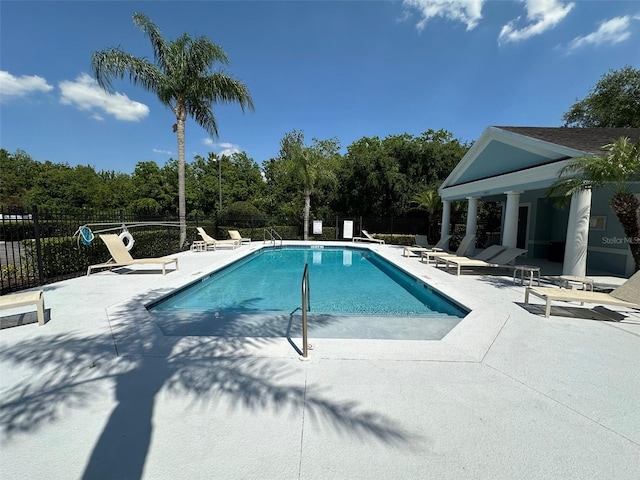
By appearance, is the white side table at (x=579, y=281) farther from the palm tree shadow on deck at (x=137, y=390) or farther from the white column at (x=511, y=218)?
the palm tree shadow on deck at (x=137, y=390)

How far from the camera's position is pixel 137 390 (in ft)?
8.82

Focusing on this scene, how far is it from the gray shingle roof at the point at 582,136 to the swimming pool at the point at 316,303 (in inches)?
227

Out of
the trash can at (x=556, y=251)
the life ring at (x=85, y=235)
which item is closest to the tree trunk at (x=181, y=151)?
the life ring at (x=85, y=235)

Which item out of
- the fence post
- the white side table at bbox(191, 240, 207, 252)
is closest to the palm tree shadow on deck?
the fence post

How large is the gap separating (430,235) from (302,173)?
32.5 ft

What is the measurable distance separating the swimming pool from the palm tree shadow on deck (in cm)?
100

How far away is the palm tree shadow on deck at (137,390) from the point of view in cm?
209

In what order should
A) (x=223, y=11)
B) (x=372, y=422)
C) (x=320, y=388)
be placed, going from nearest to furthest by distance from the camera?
(x=372, y=422) → (x=320, y=388) → (x=223, y=11)

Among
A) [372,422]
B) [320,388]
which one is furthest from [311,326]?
[372,422]

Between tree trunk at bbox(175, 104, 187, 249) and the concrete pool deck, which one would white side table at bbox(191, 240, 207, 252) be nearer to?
tree trunk at bbox(175, 104, 187, 249)

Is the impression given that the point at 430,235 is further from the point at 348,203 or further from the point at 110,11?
the point at 110,11

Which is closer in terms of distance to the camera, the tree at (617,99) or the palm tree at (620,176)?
the palm tree at (620,176)

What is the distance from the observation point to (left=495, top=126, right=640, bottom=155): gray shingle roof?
796 cm

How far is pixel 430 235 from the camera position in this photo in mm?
20141
